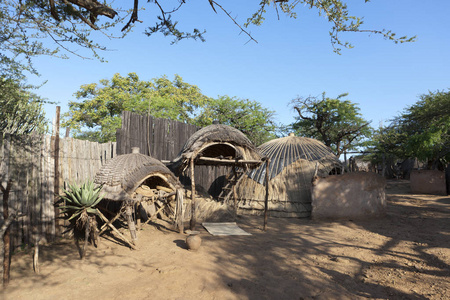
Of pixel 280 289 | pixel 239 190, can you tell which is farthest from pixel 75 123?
pixel 280 289

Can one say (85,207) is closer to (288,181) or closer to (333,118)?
(288,181)

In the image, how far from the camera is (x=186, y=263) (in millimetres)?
5312

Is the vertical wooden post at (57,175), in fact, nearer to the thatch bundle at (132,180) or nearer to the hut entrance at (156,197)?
the thatch bundle at (132,180)

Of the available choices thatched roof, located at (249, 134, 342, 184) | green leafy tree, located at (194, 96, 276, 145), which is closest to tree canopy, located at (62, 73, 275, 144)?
green leafy tree, located at (194, 96, 276, 145)

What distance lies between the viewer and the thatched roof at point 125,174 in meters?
6.22

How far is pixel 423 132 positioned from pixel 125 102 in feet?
69.9

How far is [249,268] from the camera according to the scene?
525 cm

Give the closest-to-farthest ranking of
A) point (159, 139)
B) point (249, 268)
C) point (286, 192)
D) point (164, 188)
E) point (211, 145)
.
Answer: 1. point (249, 268)
2. point (164, 188)
3. point (211, 145)
4. point (159, 139)
5. point (286, 192)

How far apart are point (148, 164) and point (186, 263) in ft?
8.84

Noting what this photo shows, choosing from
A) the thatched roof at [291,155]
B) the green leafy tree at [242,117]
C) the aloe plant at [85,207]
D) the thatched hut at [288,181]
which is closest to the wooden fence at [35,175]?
the aloe plant at [85,207]

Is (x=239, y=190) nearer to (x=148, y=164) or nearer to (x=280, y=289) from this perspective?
(x=148, y=164)

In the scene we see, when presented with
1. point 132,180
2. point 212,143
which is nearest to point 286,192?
point 212,143

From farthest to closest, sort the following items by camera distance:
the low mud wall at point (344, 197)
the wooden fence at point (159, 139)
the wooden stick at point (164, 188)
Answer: the low mud wall at point (344, 197) → the wooden fence at point (159, 139) → the wooden stick at point (164, 188)

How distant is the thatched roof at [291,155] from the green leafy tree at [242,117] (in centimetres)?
842
